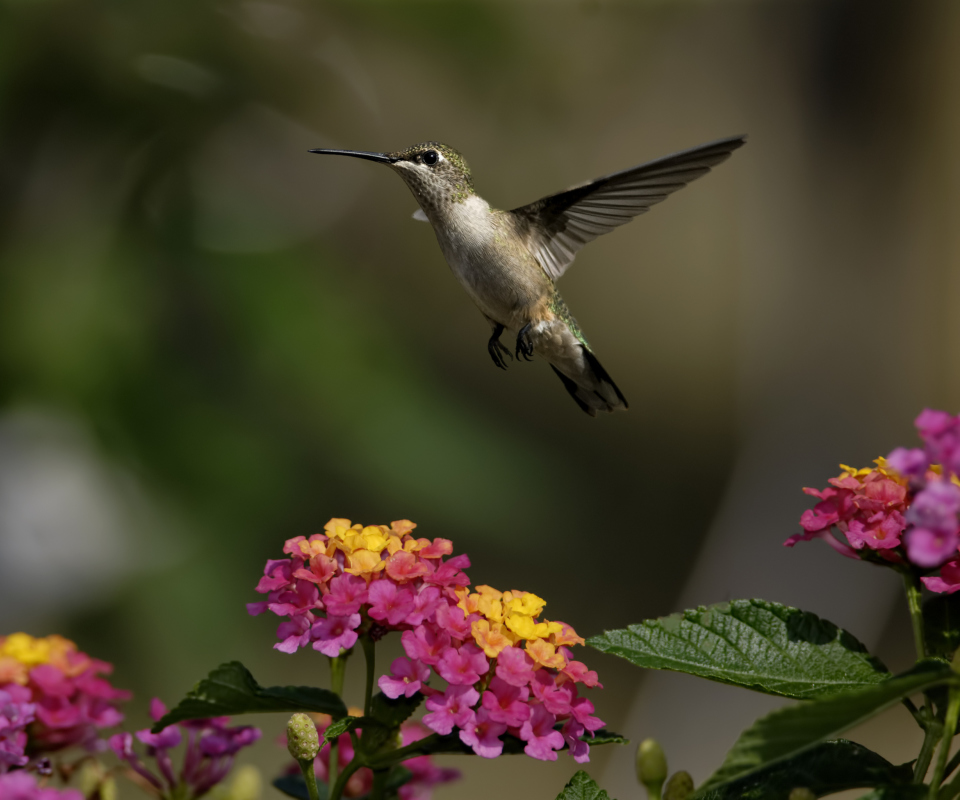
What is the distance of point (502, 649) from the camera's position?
2.72ft

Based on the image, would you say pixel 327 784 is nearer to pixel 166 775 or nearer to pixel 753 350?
pixel 166 775

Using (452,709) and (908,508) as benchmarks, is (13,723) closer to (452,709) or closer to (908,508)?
(452,709)

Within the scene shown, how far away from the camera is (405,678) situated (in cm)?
85

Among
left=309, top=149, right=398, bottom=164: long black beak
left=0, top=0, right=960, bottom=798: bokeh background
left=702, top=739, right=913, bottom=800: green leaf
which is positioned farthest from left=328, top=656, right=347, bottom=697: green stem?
left=0, top=0, right=960, bottom=798: bokeh background

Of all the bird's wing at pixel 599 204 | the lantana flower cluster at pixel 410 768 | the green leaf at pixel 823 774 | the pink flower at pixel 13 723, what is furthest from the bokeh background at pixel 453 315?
the green leaf at pixel 823 774

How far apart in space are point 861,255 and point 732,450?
3.53 ft

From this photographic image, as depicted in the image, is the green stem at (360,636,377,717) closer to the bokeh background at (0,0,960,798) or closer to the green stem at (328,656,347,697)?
the green stem at (328,656,347,697)

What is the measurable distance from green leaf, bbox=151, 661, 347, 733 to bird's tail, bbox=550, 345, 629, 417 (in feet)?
2.84

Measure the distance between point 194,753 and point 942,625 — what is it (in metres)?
0.75

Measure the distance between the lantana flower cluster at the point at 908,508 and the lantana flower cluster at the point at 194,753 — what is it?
23.8 inches

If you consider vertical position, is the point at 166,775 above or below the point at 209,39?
below

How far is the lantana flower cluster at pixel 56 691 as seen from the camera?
972 millimetres

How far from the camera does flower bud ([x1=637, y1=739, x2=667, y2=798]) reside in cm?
84

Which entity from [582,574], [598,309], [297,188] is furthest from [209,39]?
[582,574]
